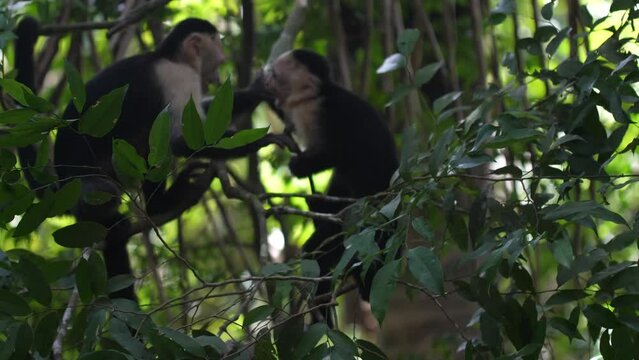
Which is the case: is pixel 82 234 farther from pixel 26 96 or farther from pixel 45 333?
pixel 26 96

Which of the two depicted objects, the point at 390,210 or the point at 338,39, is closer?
the point at 390,210

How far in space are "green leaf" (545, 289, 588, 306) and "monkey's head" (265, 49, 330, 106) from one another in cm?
194

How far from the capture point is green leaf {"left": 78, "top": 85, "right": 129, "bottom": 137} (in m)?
1.83

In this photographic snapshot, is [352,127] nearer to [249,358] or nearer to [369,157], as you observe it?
[369,157]

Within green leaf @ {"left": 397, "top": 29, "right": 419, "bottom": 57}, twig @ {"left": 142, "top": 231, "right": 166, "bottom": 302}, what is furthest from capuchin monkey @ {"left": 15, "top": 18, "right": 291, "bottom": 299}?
green leaf @ {"left": 397, "top": 29, "right": 419, "bottom": 57}

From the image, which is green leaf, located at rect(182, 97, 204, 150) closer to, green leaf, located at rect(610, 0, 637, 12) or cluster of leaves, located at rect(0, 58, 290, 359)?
cluster of leaves, located at rect(0, 58, 290, 359)

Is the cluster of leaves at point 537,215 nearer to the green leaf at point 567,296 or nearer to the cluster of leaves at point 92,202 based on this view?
the green leaf at point 567,296

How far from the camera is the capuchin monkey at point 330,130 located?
3.62m

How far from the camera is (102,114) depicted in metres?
1.85

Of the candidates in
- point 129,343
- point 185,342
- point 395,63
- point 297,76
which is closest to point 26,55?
point 297,76

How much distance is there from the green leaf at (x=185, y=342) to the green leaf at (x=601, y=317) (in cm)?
83

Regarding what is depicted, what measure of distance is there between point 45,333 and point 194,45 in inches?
77.5

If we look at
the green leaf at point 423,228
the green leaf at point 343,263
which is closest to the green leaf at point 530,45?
the green leaf at point 423,228

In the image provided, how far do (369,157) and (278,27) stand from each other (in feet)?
4.00
